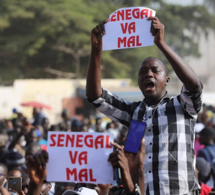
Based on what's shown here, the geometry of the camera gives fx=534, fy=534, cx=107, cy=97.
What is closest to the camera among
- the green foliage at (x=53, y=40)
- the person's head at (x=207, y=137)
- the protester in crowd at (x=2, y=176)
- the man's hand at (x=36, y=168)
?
the man's hand at (x=36, y=168)

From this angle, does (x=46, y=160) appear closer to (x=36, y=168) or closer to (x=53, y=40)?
(x=36, y=168)

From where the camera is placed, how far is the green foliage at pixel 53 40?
34812 mm

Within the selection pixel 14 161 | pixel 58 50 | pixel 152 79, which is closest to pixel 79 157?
pixel 152 79

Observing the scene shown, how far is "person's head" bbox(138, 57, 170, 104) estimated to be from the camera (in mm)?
3205

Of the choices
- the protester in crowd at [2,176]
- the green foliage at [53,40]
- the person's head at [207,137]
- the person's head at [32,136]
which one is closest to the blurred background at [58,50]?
the green foliage at [53,40]

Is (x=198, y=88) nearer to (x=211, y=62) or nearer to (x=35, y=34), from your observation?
(x=35, y=34)

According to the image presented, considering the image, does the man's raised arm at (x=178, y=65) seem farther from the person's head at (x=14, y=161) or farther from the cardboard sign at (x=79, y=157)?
the person's head at (x=14, y=161)

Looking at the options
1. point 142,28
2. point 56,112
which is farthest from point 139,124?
point 56,112

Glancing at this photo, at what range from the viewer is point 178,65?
3000 millimetres

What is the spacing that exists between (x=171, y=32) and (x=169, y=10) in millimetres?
1812

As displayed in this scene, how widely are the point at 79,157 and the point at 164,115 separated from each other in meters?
0.67

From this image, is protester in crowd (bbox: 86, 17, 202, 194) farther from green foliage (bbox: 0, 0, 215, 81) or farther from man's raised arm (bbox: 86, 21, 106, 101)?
green foliage (bbox: 0, 0, 215, 81)

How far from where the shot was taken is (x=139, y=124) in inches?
99.2

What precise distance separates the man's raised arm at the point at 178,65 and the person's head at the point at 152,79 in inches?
8.2
